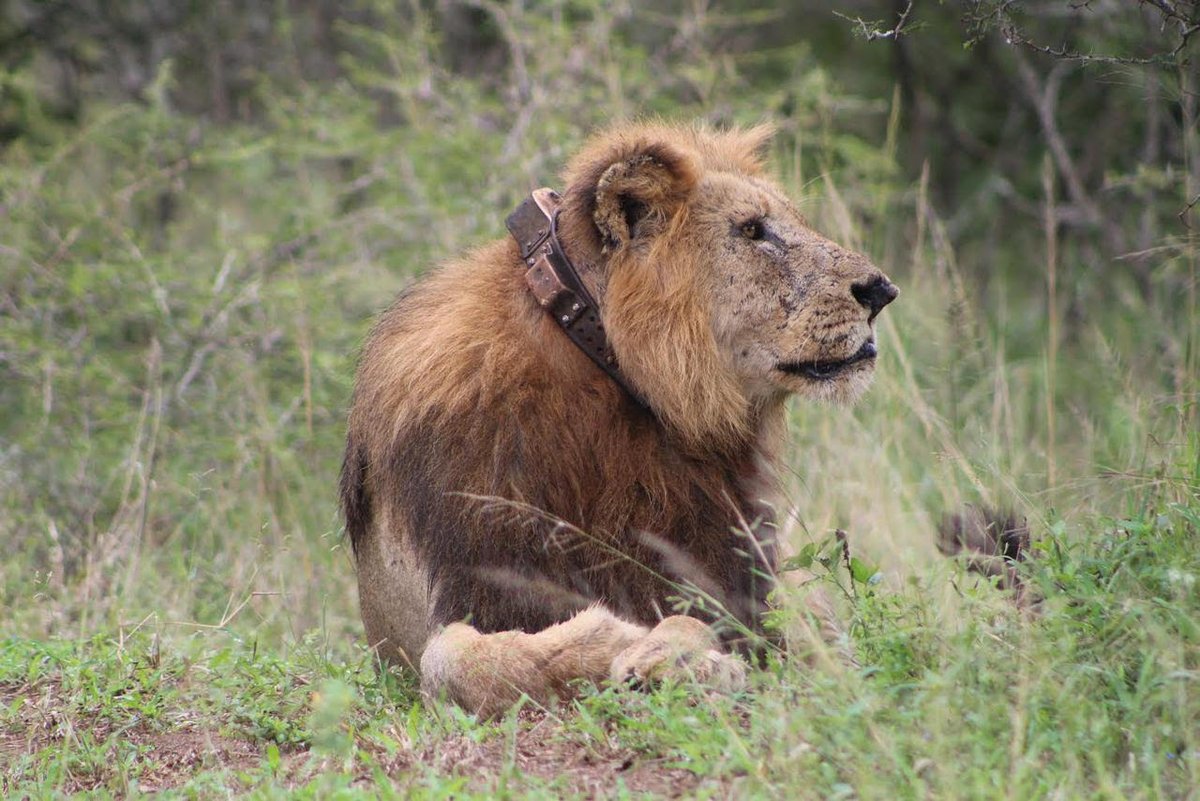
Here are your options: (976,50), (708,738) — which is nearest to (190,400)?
(708,738)

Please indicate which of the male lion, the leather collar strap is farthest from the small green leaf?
the leather collar strap

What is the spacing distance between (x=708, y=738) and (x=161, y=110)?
641 cm

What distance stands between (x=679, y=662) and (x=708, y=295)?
1155 mm

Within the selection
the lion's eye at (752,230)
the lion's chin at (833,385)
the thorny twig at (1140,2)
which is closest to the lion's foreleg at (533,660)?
the lion's chin at (833,385)

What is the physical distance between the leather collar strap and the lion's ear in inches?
5.8

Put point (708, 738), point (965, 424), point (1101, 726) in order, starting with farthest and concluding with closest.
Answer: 1. point (965, 424)
2. point (708, 738)
3. point (1101, 726)

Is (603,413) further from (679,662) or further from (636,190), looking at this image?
(679,662)

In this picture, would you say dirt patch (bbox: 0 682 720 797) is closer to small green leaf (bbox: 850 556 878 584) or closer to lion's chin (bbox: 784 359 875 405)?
small green leaf (bbox: 850 556 878 584)

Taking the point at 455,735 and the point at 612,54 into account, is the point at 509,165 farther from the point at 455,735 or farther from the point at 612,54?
the point at 455,735

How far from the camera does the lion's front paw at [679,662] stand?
11.6 feet

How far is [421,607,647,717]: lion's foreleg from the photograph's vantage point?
3.68m

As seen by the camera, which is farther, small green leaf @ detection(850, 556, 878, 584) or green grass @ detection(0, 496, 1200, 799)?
small green leaf @ detection(850, 556, 878, 584)

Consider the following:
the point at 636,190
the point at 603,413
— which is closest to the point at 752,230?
the point at 636,190

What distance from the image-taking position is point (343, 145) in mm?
9039
